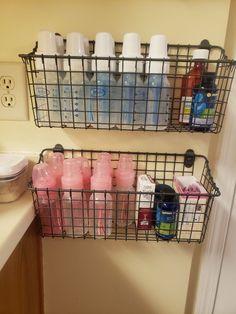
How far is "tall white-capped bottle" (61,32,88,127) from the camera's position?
58cm

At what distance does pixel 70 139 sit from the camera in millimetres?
746

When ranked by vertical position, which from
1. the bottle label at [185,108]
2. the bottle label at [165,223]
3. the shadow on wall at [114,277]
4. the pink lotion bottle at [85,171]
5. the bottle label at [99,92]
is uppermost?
the bottle label at [99,92]

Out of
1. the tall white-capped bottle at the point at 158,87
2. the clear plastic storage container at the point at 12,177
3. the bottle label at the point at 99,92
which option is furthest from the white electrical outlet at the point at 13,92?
the tall white-capped bottle at the point at 158,87

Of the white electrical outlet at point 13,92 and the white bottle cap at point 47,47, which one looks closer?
the white bottle cap at point 47,47

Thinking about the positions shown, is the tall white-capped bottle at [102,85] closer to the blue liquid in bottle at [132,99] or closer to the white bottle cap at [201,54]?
the blue liquid in bottle at [132,99]

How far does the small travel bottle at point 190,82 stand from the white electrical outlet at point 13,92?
433 millimetres

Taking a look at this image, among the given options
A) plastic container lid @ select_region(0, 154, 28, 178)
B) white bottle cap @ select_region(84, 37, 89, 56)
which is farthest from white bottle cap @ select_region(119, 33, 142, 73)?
plastic container lid @ select_region(0, 154, 28, 178)

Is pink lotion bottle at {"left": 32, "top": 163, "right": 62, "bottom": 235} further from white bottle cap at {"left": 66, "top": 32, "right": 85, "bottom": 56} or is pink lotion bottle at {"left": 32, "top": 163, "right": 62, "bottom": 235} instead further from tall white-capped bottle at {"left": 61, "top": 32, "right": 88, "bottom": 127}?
white bottle cap at {"left": 66, "top": 32, "right": 85, "bottom": 56}

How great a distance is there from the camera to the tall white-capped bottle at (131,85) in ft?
1.88

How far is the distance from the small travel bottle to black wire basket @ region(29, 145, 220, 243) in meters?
0.16

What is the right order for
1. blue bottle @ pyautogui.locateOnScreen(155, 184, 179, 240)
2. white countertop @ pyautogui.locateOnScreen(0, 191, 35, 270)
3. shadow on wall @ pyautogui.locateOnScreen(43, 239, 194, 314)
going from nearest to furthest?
white countertop @ pyautogui.locateOnScreen(0, 191, 35, 270) → blue bottle @ pyautogui.locateOnScreen(155, 184, 179, 240) → shadow on wall @ pyautogui.locateOnScreen(43, 239, 194, 314)

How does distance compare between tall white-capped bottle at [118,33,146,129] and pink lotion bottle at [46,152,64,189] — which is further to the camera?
pink lotion bottle at [46,152,64,189]

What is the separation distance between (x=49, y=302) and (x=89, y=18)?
0.92 m

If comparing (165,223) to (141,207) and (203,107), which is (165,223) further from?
(203,107)
